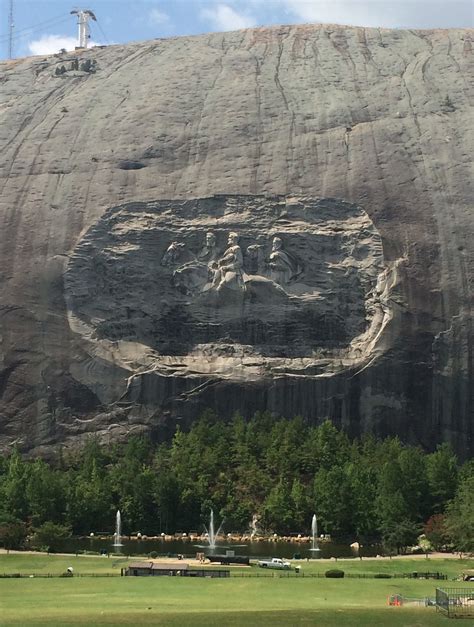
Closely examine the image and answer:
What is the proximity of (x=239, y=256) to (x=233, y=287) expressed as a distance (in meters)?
2.05

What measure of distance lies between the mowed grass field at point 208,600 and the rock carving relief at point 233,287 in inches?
1077

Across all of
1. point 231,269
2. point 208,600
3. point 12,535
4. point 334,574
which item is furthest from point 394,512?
point 208,600

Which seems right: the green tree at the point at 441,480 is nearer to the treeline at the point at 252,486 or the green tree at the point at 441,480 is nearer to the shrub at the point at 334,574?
the treeline at the point at 252,486

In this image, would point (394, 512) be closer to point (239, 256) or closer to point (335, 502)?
point (335, 502)

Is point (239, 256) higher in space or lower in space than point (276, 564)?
higher

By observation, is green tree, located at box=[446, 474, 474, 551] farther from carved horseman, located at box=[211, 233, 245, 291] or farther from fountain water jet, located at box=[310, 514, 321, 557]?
carved horseman, located at box=[211, 233, 245, 291]

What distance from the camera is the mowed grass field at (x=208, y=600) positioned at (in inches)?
1346

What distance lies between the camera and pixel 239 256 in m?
76.8

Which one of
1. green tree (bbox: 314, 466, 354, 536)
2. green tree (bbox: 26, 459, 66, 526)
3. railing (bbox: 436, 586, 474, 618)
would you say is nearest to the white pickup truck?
railing (bbox: 436, 586, 474, 618)

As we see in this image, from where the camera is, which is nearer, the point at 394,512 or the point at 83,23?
the point at 394,512

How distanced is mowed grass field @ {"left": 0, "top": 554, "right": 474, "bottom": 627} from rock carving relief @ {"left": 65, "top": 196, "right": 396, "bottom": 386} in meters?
27.4

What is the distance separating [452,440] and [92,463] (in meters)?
20.2

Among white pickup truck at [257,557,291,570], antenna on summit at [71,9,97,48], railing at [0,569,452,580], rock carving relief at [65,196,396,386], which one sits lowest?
railing at [0,569,452,580]

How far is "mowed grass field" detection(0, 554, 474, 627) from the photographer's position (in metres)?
34.2
